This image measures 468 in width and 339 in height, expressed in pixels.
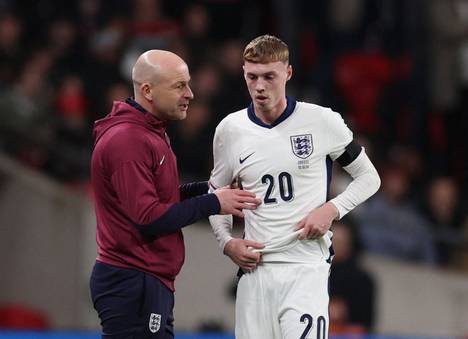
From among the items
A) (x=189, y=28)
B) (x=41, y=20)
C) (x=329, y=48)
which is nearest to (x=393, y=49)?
(x=329, y=48)

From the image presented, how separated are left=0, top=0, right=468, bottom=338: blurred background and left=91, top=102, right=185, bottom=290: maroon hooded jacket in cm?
409

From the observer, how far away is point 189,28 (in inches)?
485

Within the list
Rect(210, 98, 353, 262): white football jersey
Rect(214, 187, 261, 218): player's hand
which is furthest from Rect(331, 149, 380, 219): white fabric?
Rect(214, 187, 261, 218): player's hand

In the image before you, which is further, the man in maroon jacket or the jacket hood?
the jacket hood

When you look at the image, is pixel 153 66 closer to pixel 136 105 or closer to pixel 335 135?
pixel 136 105

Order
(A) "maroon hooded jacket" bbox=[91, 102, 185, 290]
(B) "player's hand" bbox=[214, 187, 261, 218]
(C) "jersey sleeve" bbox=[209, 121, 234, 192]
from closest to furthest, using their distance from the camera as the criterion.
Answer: (A) "maroon hooded jacket" bbox=[91, 102, 185, 290], (B) "player's hand" bbox=[214, 187, 261, 218], (C) "jersey sleeve" bbox=[209, 121, 234, 192]

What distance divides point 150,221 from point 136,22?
6.56m

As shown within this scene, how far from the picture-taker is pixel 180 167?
430 inches

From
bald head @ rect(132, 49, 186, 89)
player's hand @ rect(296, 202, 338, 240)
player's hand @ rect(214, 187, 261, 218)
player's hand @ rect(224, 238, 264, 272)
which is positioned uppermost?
bald head @ rect(132, 49, 186, 89)

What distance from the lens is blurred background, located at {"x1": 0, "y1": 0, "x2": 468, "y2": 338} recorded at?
11.0 m

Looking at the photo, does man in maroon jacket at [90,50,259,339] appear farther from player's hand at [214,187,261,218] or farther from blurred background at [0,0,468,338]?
blurred background at [0,0,468,338]

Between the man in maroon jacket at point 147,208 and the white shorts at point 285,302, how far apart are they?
34 centimetres

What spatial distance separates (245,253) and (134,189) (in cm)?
65

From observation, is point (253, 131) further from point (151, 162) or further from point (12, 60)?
point (12, 60)
